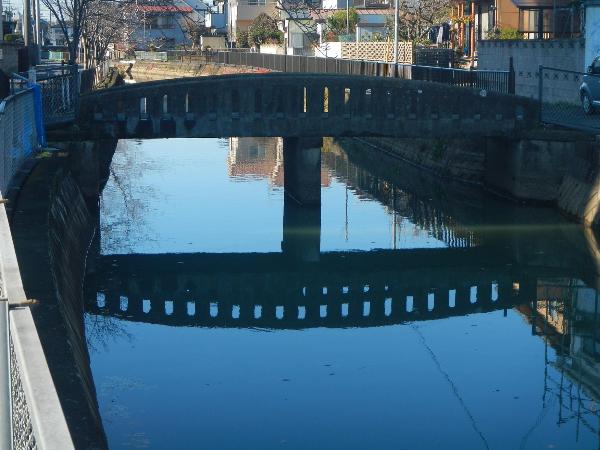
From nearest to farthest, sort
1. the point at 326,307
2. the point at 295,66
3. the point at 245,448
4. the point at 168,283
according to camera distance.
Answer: the point at 245,448
the point at 326,307
the point at 168,283
the point at 295,66

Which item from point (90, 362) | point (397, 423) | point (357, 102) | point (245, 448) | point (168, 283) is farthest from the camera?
point (357, 102)

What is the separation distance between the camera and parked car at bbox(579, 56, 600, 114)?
102ft

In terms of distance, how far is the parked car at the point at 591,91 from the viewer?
31.2 m

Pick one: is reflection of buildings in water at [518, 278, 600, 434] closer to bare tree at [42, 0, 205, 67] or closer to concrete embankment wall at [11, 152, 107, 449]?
concrete embankment wall at [11, 152, 107, 449]

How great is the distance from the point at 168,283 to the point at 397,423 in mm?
9290

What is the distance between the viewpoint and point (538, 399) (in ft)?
47.6

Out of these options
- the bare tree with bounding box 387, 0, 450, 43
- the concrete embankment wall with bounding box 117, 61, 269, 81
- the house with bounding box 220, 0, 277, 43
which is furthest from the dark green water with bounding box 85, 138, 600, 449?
the house with bounding box 220, 0, 277, 43

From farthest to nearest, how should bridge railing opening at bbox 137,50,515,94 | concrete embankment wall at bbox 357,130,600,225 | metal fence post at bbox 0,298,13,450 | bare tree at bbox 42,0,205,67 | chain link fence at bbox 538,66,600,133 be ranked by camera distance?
bare tree at bbox 42,0,205,67
bridge railing opening at bbox 137,50,515,94
chain link fence at bbox 538,66,600,133
concrete embankment wall at bbox 357,130,600,225
metal fence post at bbox 0,298,13,450

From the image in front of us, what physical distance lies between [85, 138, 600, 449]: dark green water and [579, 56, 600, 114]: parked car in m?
4.00

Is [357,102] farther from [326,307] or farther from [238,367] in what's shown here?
[238,367]

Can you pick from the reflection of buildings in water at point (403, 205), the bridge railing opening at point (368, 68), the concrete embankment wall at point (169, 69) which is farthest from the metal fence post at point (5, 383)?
the concrete embankment wall at point (169, 69)

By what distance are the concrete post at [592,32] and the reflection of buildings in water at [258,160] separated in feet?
29.7

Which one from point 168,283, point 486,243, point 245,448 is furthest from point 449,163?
point 245,448

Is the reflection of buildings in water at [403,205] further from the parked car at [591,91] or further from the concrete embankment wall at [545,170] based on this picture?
the parked car at [591,91]
